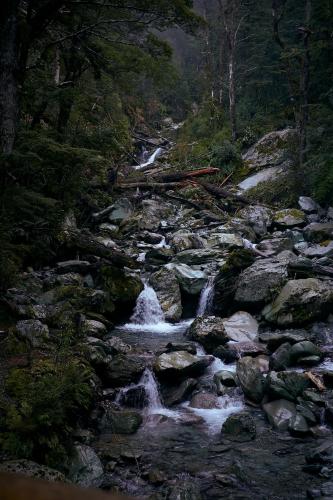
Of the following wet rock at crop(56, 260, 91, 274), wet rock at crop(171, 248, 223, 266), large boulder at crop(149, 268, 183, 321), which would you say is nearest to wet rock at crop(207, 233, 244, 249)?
wet rock at crop(171, 248, 223, 266)

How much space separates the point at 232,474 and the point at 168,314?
6.62 meters

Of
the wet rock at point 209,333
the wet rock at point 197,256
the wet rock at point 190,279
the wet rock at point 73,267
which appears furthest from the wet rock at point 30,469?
→ the wet rock at point 197,256

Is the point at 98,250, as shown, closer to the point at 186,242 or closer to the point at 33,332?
the point at 186,242

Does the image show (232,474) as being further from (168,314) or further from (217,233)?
(217,233)

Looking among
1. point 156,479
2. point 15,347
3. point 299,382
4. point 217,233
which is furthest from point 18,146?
point 217,233

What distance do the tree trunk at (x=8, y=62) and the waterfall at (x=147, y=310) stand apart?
21.7 ft

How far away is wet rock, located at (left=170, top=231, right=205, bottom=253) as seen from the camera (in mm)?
15249


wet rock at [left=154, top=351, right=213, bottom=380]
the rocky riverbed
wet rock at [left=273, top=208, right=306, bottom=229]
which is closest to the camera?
the rocky riverbed

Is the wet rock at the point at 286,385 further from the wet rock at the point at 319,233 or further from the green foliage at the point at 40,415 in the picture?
the wet rock at the point at 319,233

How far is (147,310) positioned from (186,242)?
4195 millimetres

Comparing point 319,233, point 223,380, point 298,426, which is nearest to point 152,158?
point 319,233

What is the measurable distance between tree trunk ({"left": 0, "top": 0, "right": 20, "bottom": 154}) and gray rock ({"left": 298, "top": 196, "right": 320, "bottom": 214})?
13.7 m

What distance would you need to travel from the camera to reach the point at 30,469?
13.4 ft

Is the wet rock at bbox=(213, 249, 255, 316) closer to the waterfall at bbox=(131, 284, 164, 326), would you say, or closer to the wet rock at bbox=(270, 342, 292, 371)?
the waterfall at bbox=(131, 284, 164, 326)
